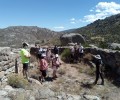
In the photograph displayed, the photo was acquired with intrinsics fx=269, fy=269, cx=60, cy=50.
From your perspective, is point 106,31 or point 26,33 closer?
point 106,31

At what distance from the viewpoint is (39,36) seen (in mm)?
76000

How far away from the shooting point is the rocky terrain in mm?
9972

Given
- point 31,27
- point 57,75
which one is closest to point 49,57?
point 57,75

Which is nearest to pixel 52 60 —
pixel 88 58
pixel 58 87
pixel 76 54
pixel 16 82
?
pixel 58 87

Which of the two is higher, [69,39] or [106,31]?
[106,31]

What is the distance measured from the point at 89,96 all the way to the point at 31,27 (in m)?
73.4

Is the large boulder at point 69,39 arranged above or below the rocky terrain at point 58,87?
above

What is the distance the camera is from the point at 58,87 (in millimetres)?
11828

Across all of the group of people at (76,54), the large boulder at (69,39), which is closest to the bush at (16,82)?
the group of people at (76,54)

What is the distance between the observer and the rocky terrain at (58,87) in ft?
32.7

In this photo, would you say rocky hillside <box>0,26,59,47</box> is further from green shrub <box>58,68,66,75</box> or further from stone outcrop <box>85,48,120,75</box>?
green shrub <box>58,68,66,75</box>

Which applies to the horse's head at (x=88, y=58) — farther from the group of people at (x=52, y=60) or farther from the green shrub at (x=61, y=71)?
the green shrub at (x=61, y=71)

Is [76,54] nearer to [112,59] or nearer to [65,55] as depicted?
[65,55]

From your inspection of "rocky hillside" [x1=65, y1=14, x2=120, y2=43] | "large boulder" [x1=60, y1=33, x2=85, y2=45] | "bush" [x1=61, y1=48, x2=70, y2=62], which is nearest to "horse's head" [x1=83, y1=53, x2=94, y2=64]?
"bush" [x1=61, y1=48, x2=70, y2=62]
